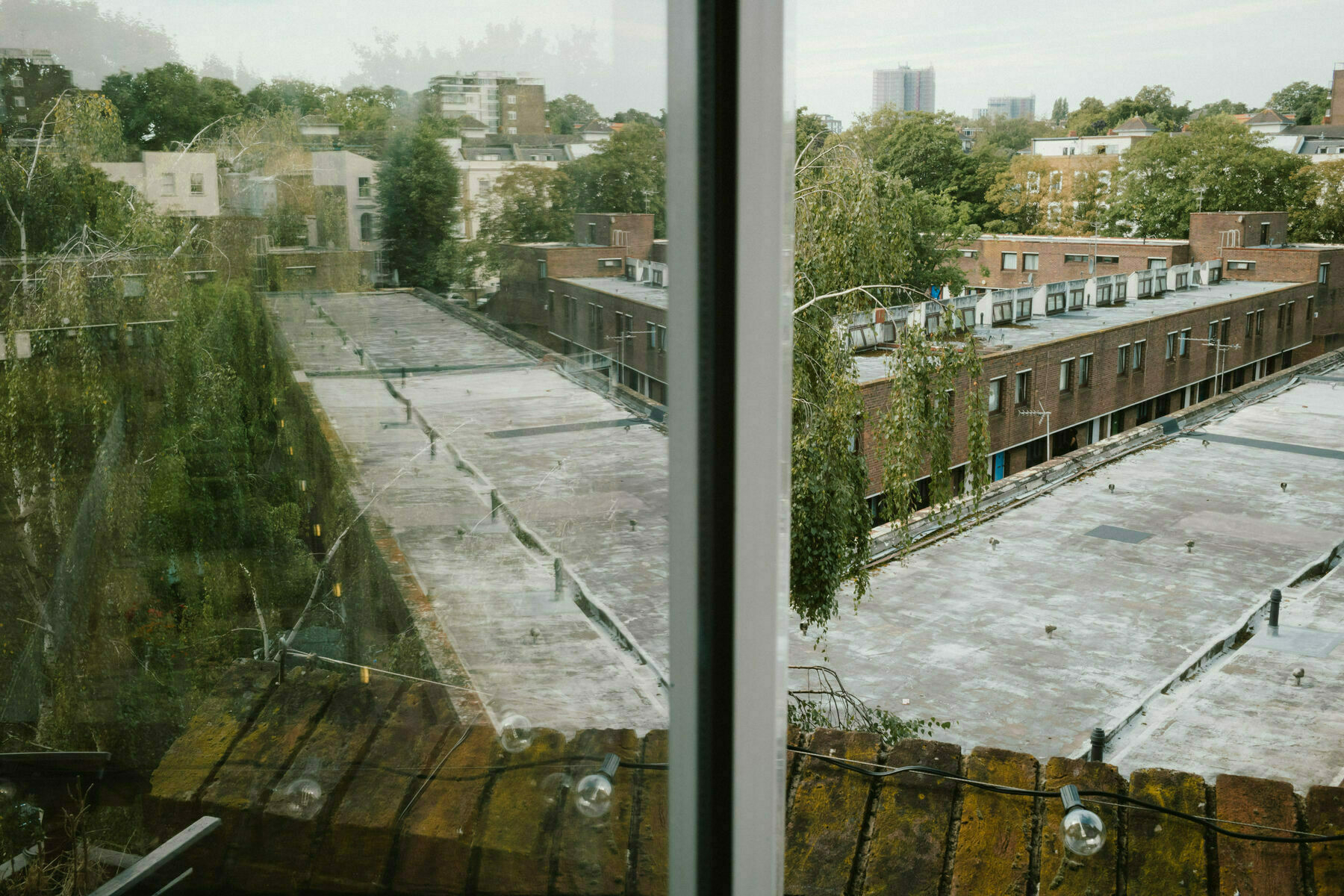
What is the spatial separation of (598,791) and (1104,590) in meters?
8.59


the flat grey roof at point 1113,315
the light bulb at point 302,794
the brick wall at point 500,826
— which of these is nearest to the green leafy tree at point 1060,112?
the flat grey roof at point 1113,315

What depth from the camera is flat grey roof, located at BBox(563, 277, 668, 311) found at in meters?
0.72

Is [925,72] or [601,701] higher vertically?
[925,72]

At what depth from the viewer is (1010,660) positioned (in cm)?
753

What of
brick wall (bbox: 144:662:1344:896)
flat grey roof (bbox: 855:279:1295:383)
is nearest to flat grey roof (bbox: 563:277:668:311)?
brick wall (bbox: 144:662:1344:896)

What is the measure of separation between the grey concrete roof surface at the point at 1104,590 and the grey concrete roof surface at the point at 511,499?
20.5 feet

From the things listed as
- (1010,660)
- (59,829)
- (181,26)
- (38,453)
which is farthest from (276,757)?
(1010,660)

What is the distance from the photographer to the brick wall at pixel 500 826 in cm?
70

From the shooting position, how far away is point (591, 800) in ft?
2.55

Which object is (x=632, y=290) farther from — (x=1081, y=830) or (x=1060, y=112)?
(x=1060, y=112)

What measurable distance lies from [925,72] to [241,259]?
6708 millimetres

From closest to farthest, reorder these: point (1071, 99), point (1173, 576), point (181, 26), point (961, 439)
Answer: point (181, 26) → point (1071, 99) → point (961, 439) → point (1173, 576)

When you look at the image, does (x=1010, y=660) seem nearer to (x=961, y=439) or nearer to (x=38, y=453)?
(x=961, y=439)

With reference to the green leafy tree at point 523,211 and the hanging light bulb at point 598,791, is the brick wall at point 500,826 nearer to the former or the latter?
the hanging light bulb at point 598,791
